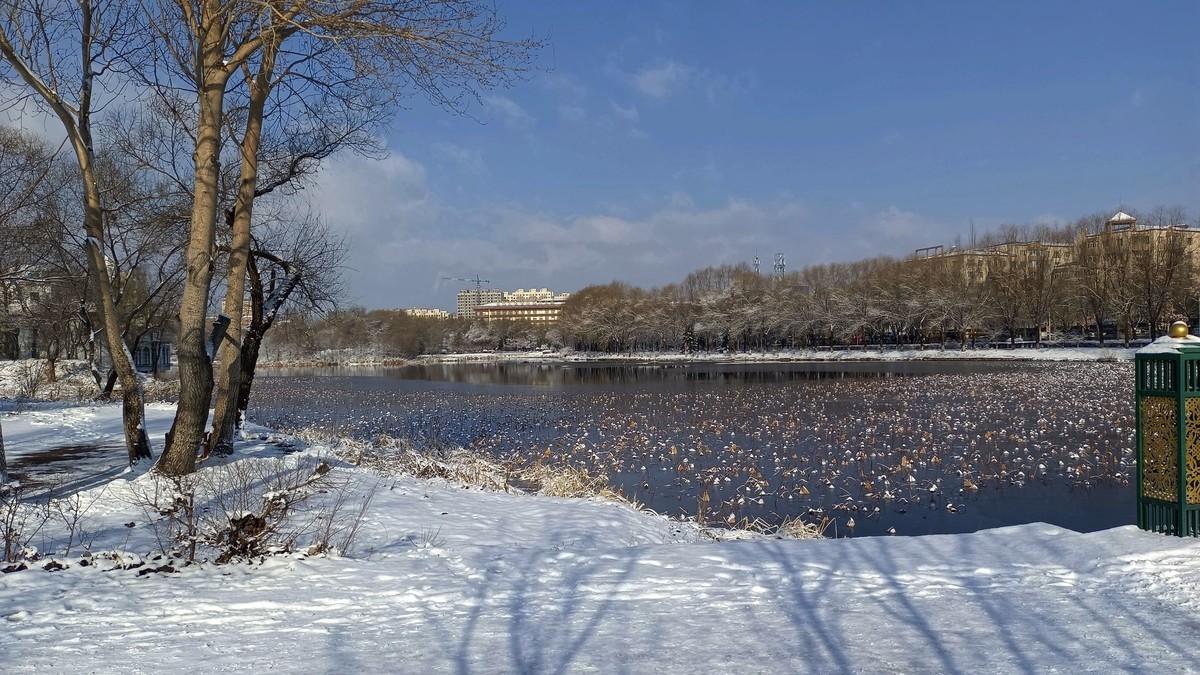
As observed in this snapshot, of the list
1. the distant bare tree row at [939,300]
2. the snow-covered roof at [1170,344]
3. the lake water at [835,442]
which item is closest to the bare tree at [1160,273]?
the distant bare tree row at [939,300]

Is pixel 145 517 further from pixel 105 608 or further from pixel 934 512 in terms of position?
pixel 934 512

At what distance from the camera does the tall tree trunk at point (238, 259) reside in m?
9.98

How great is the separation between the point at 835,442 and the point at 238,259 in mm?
13291

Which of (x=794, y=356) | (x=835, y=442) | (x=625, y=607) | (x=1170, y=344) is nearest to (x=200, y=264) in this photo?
(x=625, y=607)

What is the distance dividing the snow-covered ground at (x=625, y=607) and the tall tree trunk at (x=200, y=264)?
183 centimetres

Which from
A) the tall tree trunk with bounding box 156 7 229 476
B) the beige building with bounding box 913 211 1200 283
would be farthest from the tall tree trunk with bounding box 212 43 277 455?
the beige building with bounding box 913 211 1200 283

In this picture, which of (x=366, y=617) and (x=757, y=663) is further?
(x=366, y=617)

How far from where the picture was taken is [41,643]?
165 inches

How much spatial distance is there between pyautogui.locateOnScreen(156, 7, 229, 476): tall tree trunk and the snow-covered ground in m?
1.83

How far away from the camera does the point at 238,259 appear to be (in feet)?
33.1

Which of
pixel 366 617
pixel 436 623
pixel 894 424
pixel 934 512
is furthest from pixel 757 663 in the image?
pixel 894 424

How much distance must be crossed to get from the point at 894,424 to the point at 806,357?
52811 mm

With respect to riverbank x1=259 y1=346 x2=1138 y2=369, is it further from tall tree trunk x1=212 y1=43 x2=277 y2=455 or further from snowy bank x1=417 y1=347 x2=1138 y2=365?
tall tree trunk x1=212 y1=43 x2=277 y2=455

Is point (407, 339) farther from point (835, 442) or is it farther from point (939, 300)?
point (835, 442)
